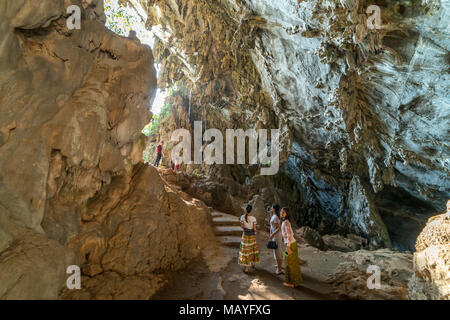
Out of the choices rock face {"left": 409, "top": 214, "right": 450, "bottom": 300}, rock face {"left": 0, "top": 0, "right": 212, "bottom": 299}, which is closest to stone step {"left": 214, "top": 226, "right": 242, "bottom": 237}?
rock face {"left": 0, "top": 0, "right": 212, "bottom": 299}

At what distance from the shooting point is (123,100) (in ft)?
17.8

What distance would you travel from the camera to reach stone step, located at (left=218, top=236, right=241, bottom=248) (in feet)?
25.2

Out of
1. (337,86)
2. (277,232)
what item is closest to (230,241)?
(277,232)

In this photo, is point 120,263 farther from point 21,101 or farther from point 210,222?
point 210,222

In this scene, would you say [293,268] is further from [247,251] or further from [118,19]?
[118,19]

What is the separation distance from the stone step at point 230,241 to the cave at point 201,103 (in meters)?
0.07

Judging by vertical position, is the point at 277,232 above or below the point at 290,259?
above

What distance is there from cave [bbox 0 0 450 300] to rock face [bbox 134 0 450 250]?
0.21ft

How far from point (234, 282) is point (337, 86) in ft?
26.8

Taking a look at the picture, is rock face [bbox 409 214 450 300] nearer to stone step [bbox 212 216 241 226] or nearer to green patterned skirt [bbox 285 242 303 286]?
green patterned skirt [bbox 285 242 303 286]

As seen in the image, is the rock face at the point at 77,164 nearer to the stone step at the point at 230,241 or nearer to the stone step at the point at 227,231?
the stone step at the point at 230,241

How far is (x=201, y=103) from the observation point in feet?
49.4

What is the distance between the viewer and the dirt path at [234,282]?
15.0 ft
